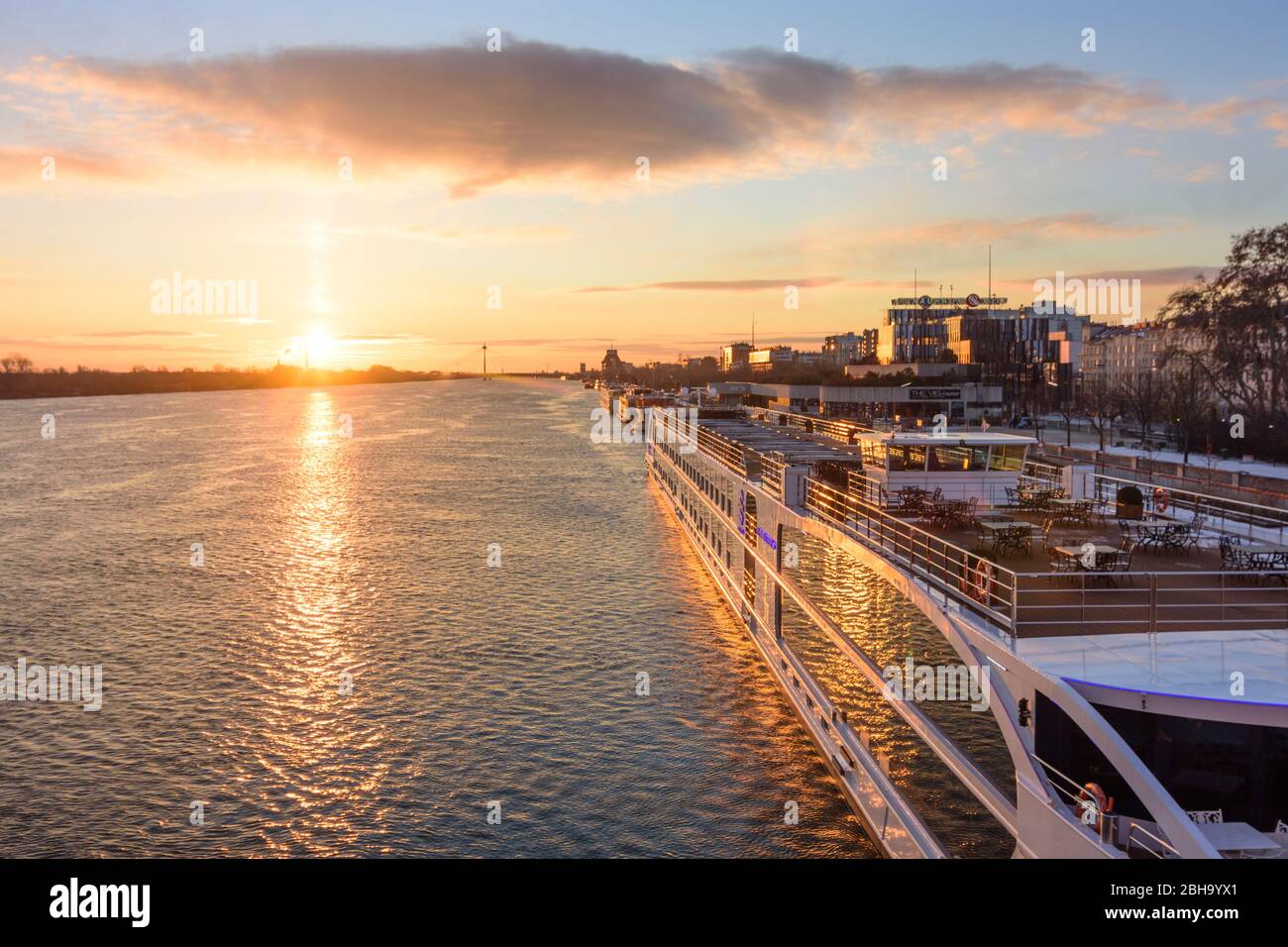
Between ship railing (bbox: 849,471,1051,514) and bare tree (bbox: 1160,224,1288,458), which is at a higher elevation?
bare tree (bbox: 1160,224,1288,458)

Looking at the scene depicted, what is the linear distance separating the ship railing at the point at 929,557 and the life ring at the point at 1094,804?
240 centimetres

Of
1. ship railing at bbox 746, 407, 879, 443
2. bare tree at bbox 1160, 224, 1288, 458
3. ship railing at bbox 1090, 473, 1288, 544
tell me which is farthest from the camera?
bare tree at bbox 1160, 224, 1288, 458

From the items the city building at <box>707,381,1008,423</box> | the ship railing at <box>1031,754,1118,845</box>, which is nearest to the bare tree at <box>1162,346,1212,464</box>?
the city building at <box>707,381,1008,423</box>

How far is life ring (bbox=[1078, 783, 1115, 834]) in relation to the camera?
1091 centimetres

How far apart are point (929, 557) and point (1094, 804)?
301 inches

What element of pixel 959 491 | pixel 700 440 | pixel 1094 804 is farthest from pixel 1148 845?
pixel 700 440

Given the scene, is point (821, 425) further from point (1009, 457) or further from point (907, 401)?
point (907, 401)

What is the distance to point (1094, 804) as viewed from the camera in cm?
1094

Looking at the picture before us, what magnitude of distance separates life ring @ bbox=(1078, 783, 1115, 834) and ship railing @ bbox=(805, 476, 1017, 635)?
2400 millimetres

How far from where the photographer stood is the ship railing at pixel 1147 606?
42.5 feet

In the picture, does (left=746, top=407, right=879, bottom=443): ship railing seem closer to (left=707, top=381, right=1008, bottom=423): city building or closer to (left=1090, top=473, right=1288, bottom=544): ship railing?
(left=1090, top=473, right=1288, bottom=544): ship railing

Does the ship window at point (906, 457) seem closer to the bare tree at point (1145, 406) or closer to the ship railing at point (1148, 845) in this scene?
the ship railing at point (1148, 845)

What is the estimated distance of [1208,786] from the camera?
11805mm

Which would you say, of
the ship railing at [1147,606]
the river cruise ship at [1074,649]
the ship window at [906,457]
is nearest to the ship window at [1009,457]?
the river cruise ship at [1074,649]
